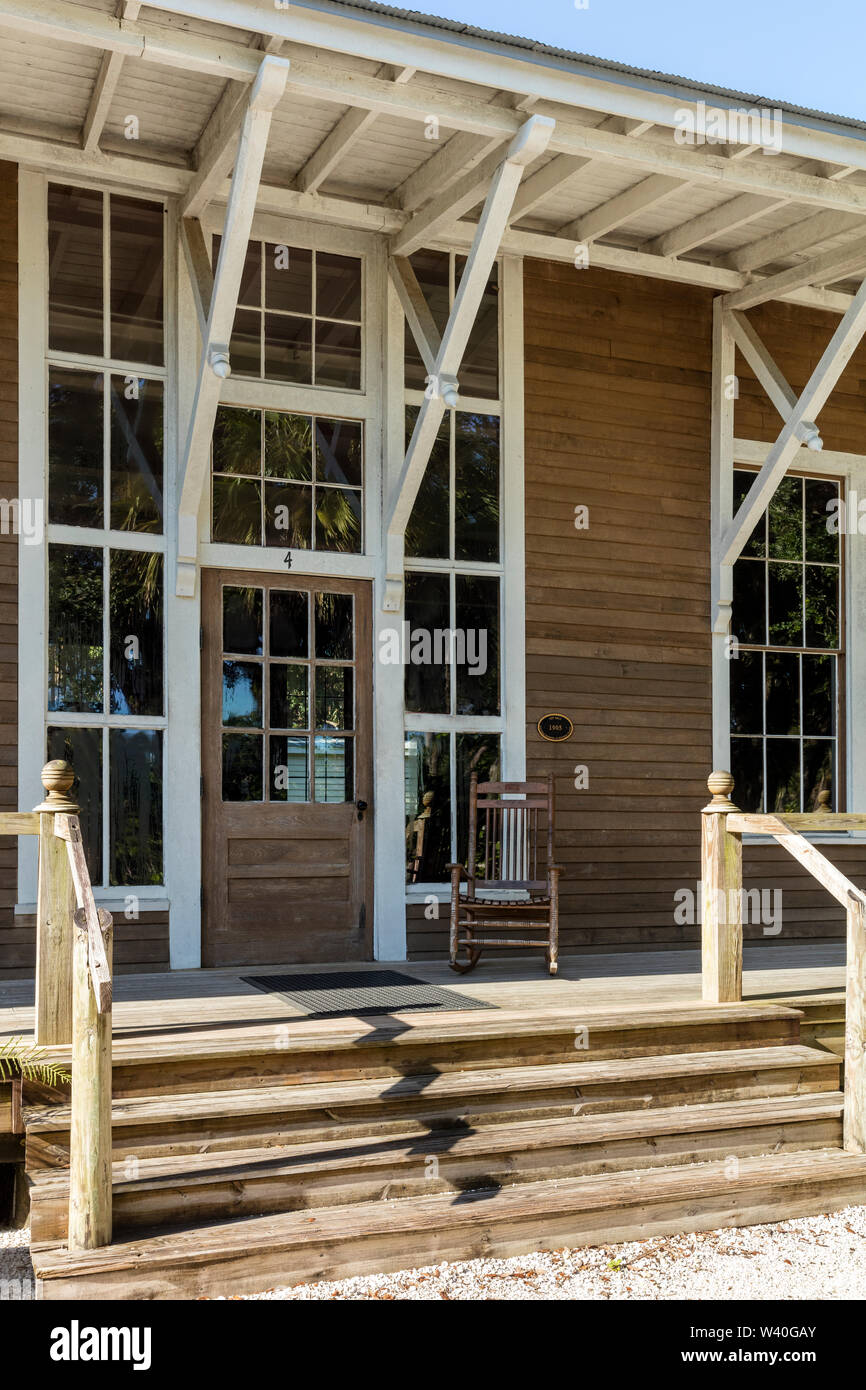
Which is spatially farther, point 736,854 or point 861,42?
point 861,42

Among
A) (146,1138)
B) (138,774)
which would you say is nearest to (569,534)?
(138,774)

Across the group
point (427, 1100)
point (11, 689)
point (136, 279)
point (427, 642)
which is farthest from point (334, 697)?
point (427, 1100)

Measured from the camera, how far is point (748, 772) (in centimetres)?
686

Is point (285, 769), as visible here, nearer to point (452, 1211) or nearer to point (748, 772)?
point (748, 772)

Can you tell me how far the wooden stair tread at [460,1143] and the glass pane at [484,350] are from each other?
144 inches

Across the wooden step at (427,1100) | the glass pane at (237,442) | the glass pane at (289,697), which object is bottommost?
the wooden step at (427,1100)

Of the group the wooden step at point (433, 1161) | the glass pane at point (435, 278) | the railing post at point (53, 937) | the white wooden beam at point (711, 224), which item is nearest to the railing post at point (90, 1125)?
the wooden step at point (433, 1161)

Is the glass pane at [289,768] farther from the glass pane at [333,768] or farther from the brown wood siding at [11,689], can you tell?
the brown wood siding at [11,689]

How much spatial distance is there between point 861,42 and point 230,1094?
19.2 feet

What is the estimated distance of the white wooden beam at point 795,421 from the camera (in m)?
5.90

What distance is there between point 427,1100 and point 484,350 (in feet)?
12.8

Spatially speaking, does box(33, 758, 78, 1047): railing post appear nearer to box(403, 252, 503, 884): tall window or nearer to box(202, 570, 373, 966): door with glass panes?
box(202, 570, 373, 966): door with glass panes

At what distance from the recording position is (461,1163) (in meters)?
3.56

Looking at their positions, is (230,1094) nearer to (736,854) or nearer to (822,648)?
(736,854)
